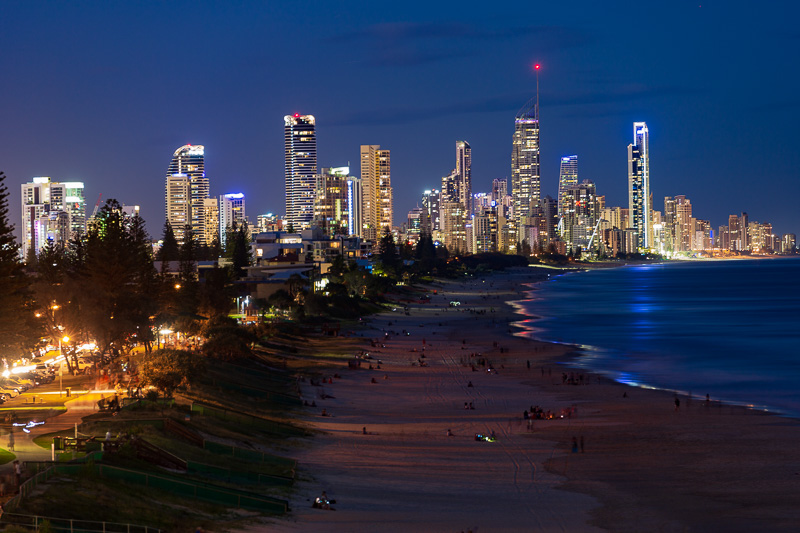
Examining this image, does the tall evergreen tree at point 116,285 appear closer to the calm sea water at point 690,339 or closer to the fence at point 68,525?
the fence at point 68,525

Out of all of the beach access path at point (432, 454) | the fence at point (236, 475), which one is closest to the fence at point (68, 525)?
the beach access path at point (432, 454)

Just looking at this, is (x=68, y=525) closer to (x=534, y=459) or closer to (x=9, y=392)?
(x=534, y=459)

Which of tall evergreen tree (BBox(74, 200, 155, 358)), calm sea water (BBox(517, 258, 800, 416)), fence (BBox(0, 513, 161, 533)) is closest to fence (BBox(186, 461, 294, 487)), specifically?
fence (BBox(0, 513, 161, 533))

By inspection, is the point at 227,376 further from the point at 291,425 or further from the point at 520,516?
the point at 520,516

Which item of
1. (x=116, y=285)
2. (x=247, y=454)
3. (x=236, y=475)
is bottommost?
(x=247, y=454)

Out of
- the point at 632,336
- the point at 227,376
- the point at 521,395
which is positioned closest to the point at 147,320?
the point at 227,376

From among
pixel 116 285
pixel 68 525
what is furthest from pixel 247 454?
pixel 116 285
